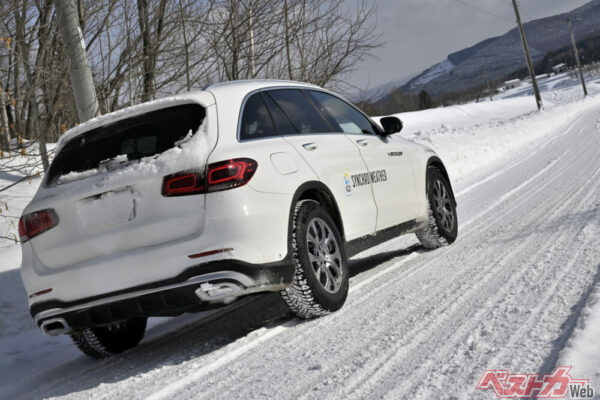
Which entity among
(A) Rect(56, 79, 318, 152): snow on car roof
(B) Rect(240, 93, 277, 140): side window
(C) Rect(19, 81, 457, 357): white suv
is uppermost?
(A) Rect(56, 79, 318, 152): snow on car roof

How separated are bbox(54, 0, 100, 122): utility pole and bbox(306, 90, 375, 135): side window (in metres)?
2.82

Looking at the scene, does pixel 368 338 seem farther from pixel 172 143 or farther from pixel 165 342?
pixel 165 342

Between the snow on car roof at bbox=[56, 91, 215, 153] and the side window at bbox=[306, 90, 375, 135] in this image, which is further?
the side window at bbox=[306, 90, 375, 135]

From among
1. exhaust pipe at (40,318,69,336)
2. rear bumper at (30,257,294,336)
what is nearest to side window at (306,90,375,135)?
rear bumper at (30,257,294,336)

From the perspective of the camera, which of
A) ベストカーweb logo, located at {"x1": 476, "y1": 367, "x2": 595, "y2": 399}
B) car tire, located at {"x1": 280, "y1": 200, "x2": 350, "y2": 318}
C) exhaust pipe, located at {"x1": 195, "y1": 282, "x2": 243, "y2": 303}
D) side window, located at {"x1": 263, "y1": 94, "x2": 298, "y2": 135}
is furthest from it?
side window, located at {"x1": 263, "y1": 94, "x2": 298, "y2": 135}

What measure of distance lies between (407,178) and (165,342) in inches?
108

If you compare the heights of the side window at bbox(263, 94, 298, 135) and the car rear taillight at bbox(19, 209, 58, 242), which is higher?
the side window at bbox(263, 94, 298, 135)

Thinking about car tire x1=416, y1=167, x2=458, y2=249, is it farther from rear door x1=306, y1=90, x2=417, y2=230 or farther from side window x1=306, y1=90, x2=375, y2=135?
side window x1=306, y1=90, x2=375, y2=135

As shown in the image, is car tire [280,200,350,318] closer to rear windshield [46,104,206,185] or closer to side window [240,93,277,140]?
side window [240,93,277,140]

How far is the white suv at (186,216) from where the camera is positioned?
11.9ft

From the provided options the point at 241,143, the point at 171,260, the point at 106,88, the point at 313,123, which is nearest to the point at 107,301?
the point at 171,260

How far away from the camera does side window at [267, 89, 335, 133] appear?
4719 mm

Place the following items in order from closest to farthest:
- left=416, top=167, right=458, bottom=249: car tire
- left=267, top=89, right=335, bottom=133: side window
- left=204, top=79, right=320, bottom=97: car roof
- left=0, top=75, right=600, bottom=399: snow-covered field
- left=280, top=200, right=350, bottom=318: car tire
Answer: left=0, top=75, right=600, bottom=399: snow-covered field, left=280, top=200, right=350, bottom=318: car tire, left=204, top=79, right=320, bottom=97: car roof, left=267, top=89, right=335, bottom=133: side window, left=416, top=167, right=458, bottom=249: car tire

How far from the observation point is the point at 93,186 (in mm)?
3809
